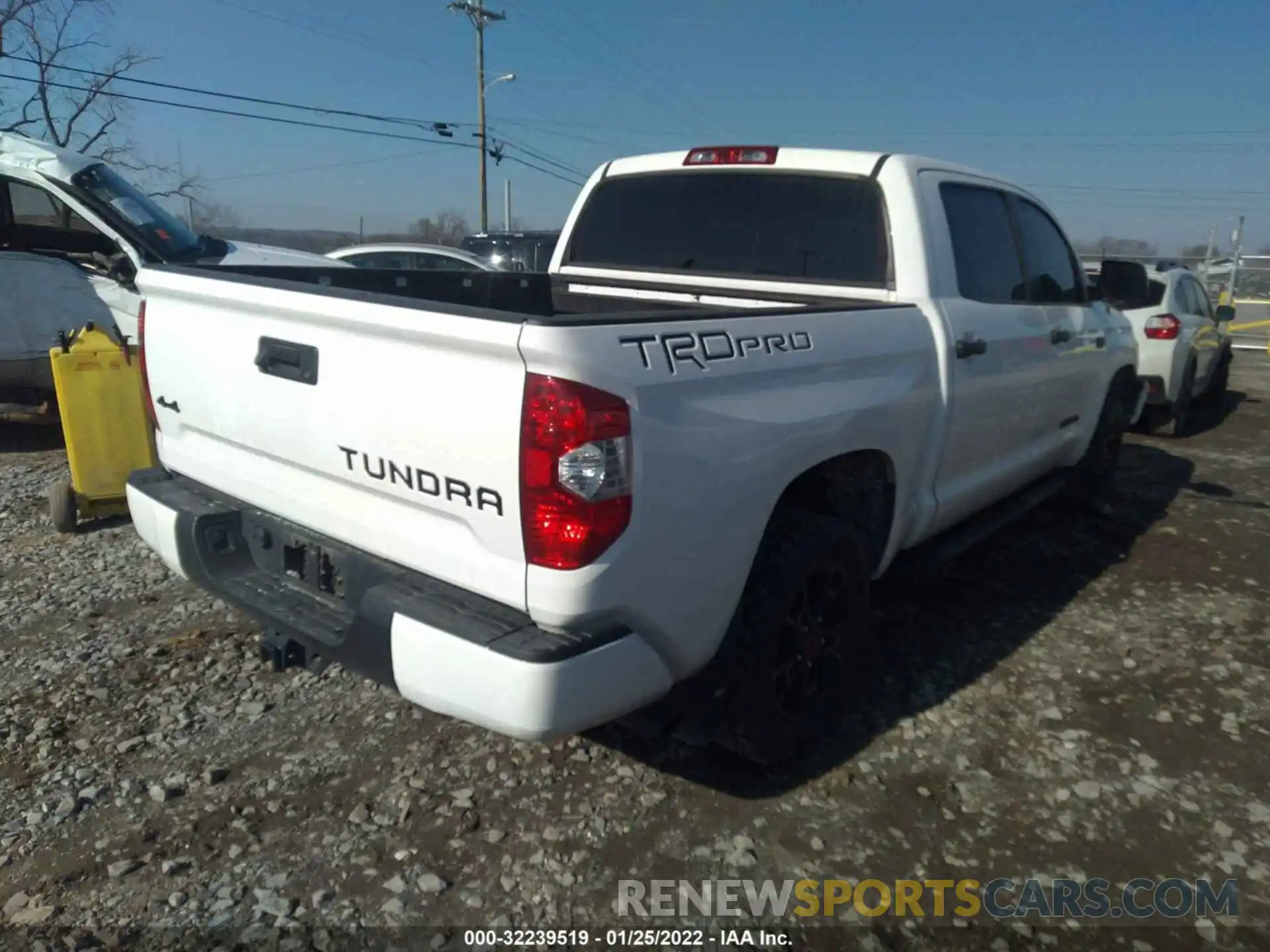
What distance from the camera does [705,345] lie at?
2.27 metres

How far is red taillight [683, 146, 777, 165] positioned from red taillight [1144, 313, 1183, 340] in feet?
20.8

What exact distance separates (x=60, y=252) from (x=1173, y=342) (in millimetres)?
9662

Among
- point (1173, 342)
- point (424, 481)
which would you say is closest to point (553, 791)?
point (424, 481)

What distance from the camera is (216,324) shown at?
2.74m

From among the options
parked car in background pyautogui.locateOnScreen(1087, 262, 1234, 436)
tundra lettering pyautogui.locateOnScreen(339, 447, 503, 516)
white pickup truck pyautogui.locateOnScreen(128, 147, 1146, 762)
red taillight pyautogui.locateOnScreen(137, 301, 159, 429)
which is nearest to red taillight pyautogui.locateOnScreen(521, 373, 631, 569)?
white pickup truck pyautogui.locateOnScreen(128, 147, 1146, 762)

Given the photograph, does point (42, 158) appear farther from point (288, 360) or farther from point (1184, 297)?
point (1184, 297)

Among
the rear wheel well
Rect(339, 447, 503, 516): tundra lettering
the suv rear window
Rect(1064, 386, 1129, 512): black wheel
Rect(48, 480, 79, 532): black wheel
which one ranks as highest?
the suv rear window

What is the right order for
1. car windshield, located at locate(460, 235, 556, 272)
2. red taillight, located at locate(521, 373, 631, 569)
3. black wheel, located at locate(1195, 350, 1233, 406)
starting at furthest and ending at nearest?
1. car windshield, located at locate(460, 235, 556, 272)
2. black wheel, located at locate(1195, 350, 1233, 406)
3. red taillight, located at locate(521, 373, 631, 569)

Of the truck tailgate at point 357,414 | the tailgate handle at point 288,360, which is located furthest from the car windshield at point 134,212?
the tailgate handle at point 288,360

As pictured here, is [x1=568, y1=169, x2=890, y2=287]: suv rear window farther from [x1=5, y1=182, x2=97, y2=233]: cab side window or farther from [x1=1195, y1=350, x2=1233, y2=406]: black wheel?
[x1=1195, y1=350, x2=1233, y2=406]: black wheel

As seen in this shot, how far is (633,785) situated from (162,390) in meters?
2.05

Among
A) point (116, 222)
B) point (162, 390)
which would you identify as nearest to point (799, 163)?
point (162, 390)

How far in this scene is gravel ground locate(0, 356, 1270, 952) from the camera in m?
2.34

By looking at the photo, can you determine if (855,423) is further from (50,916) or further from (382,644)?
(50,916)
